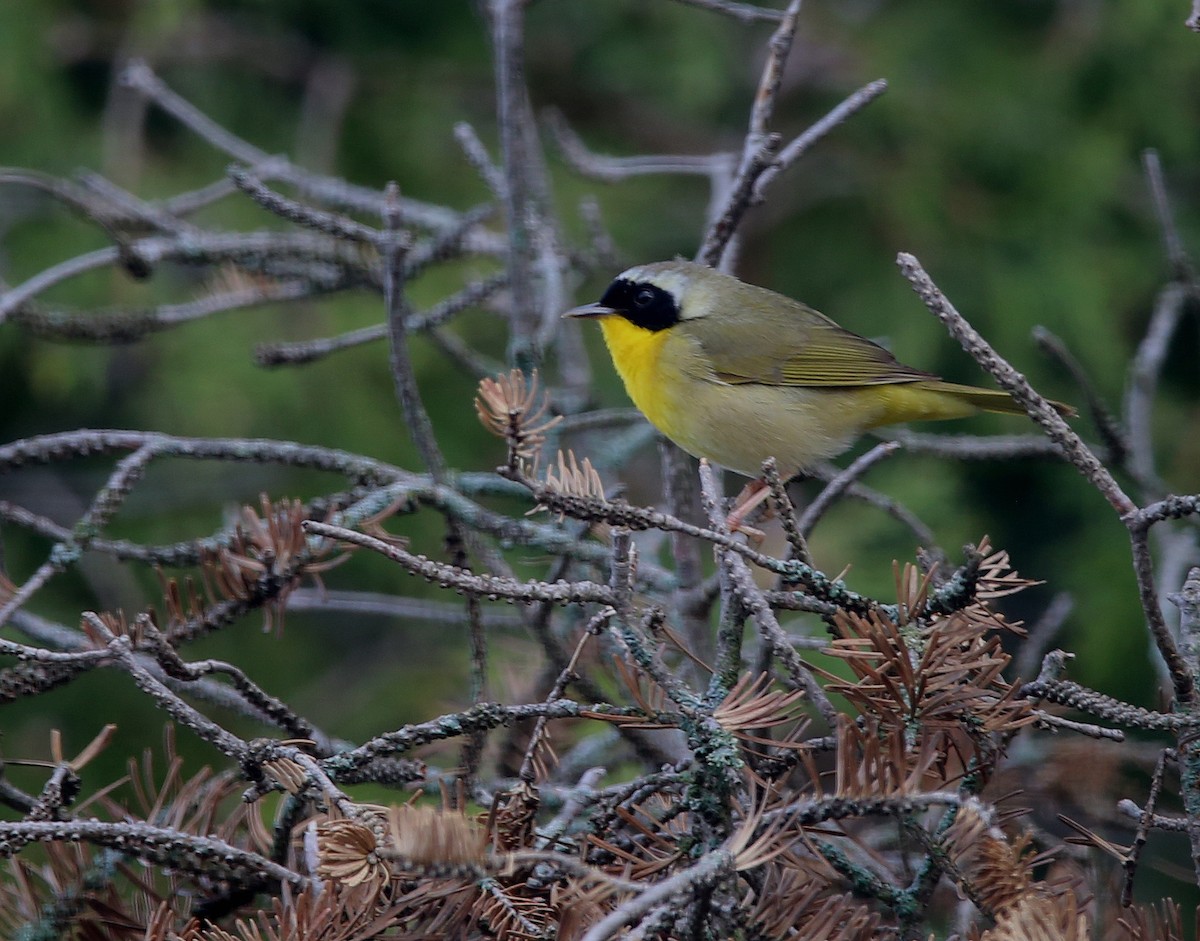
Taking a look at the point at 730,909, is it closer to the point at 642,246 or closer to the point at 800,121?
the point at 642,246

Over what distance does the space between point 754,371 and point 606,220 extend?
2337mm

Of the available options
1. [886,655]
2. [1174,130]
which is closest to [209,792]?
[886,655]

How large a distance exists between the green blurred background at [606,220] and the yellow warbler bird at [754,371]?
102cm

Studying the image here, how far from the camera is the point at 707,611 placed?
6.82 feet

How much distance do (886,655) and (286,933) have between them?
64 centimetres

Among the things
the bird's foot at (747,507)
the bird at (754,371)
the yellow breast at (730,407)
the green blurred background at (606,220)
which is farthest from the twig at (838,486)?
the green blurred background at (606,220)

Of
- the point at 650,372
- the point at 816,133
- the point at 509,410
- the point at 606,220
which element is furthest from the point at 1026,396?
the point at 606,220

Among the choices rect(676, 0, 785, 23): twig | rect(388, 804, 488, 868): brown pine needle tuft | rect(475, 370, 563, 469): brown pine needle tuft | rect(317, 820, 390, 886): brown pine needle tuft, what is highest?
rect(676, 0, 785, 23): twig

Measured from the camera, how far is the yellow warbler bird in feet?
10.4

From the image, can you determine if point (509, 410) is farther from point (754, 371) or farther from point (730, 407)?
point (754, 371)

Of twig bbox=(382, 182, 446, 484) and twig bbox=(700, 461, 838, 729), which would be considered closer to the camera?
twig bbox=(700, 461, 838, 729)

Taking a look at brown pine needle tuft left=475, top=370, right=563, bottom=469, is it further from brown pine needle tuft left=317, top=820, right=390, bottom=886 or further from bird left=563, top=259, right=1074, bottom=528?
bird left=563, top=259, right=1074, bottom=528

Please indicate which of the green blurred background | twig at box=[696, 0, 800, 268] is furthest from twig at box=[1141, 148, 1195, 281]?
the green blurred background

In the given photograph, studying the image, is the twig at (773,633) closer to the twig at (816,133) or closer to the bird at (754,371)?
the twig at (816,133)
